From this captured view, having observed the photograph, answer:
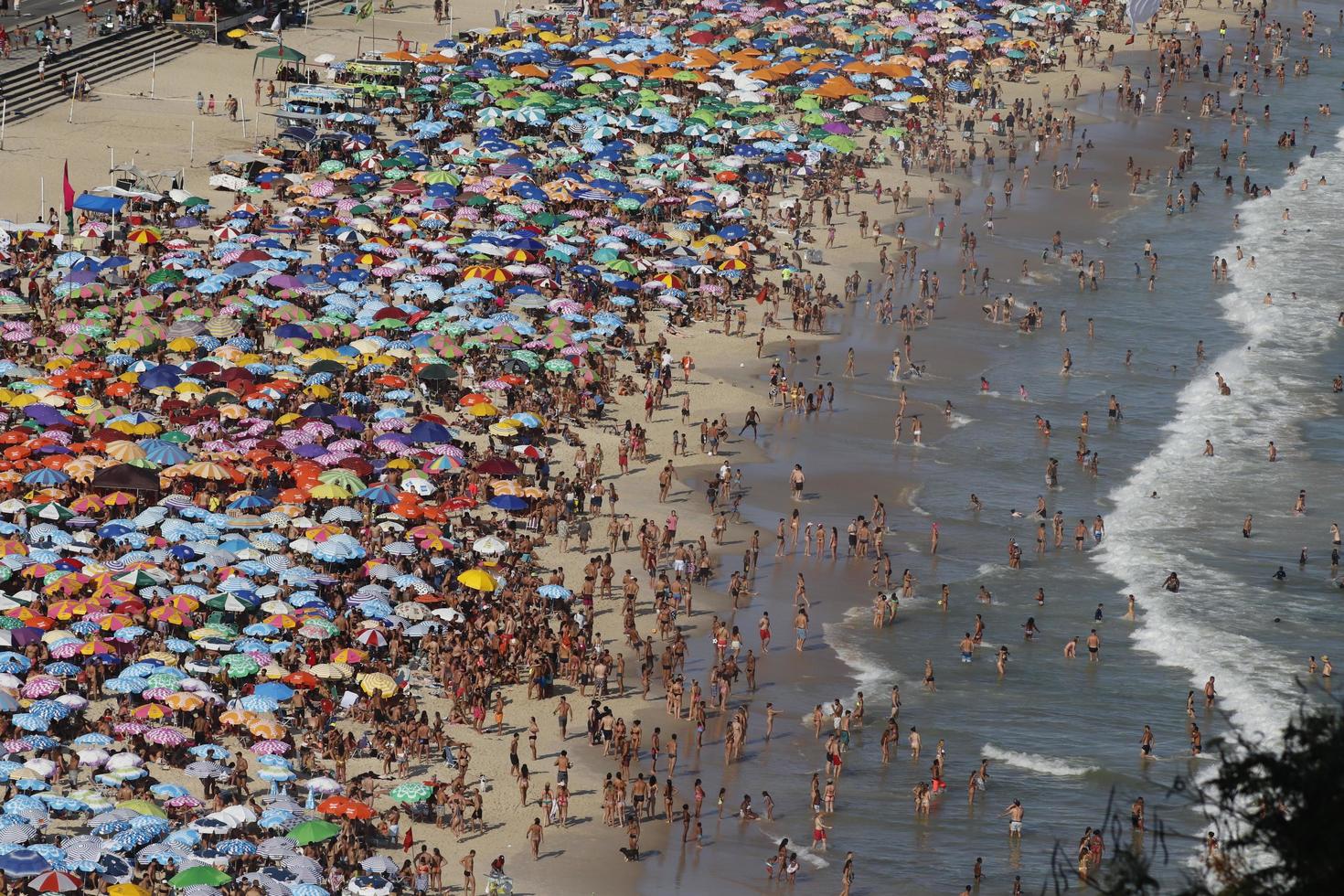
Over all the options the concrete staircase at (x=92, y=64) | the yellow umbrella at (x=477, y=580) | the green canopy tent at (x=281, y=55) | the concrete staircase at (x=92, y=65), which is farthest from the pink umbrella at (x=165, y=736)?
the green canopy tent at (x=281, y=55)

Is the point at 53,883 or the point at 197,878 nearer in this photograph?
the point at 53,883

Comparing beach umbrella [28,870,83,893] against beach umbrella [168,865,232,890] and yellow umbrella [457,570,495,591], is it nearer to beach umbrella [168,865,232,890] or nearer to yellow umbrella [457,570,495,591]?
beach umbrella [168,865,232,890]

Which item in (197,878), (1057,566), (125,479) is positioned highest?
(125,479)

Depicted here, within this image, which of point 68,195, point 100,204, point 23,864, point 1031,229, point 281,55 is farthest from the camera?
point 281,55

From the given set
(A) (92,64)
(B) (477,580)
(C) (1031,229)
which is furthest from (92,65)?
(B) (477,580)

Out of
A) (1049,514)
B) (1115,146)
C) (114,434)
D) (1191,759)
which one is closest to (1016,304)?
(1049,514)

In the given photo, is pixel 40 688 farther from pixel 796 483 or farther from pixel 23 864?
pixel 796 483

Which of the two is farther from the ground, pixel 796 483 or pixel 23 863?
pixel 23 863
